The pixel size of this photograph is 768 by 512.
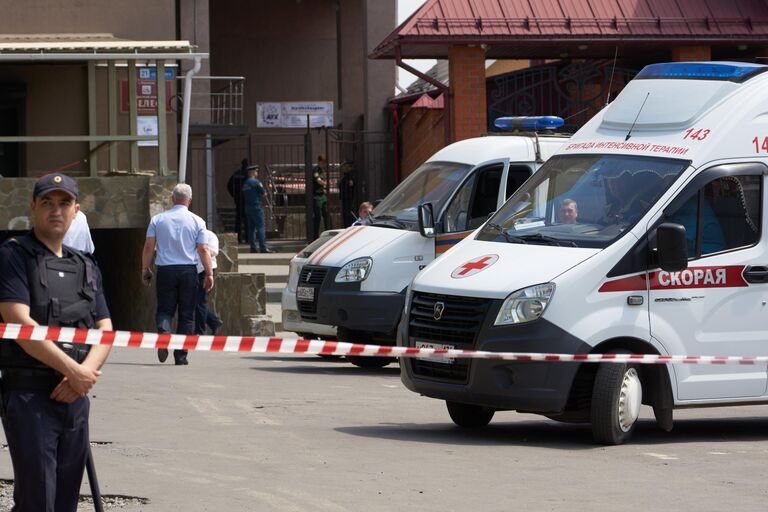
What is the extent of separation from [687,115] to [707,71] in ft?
1.54

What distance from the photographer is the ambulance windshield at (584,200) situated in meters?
9.94

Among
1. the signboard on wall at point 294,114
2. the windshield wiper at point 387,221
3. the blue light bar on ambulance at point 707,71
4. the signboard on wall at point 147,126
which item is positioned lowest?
the windshield wiper at point 387,221

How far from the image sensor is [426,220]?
557 inches

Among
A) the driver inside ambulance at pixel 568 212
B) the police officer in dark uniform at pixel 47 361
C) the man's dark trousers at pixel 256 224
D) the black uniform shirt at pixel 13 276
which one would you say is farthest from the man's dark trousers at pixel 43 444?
the man's dark trousers at pixel 256 224

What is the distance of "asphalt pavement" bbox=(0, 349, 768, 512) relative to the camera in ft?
25.3

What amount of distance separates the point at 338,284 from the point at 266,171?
17.0 m

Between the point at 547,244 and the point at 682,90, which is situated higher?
the point at 682,90

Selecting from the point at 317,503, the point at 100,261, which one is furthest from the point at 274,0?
the point at 317,503

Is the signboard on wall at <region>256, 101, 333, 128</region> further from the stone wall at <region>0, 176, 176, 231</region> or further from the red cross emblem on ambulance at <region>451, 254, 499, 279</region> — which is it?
the red cross emblem on ambulance at <region>451, 254, 499, 279</region>

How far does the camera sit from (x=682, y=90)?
10.4m

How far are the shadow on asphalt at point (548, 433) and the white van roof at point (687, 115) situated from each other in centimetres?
198

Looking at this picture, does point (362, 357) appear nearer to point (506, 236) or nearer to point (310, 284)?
point (310, 284)

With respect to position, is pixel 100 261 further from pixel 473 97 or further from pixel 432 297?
pixel 432 297

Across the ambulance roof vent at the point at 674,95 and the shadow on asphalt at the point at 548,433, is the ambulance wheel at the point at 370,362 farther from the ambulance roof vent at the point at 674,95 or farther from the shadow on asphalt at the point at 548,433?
the ambulance roof vent at the point at 674,95
